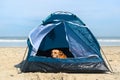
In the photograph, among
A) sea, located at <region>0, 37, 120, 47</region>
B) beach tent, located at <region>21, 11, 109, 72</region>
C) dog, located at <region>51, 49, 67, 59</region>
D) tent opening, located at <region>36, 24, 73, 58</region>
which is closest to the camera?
beach tent, located at <region>21, 11, 109, 72</region>

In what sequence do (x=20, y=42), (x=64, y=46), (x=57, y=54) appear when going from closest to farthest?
(x=57, y=54)
(x=64, y=46)
(x=20, y=42)

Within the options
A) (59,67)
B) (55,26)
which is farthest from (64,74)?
(55,26)

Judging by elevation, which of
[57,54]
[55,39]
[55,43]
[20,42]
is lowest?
[20,42]

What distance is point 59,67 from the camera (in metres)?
11.7

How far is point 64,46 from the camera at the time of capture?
1338 centimetres

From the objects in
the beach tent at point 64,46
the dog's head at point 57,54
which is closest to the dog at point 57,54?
the dog's head at point 57,54

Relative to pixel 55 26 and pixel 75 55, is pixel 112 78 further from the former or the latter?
pixel 55 26

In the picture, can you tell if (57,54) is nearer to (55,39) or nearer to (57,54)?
(57,54)

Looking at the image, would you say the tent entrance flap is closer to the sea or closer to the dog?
the dog

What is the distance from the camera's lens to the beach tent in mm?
11742

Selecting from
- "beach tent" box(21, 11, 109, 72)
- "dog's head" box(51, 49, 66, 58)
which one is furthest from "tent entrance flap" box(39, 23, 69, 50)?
"dog's head" box(51, 49, 66, 58)

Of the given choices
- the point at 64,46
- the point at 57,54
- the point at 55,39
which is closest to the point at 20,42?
the point at 55,39

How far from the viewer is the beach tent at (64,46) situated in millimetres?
11742

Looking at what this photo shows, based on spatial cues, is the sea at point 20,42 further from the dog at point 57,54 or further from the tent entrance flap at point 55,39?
the dog at point 57,54
